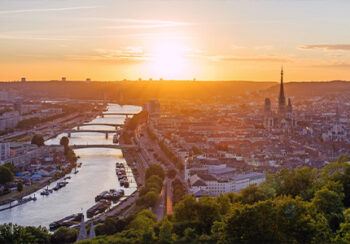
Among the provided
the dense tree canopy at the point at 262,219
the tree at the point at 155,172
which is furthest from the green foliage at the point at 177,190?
the dense tree canopy at the point at 262,219

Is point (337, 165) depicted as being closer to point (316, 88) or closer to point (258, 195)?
point (258, 195)

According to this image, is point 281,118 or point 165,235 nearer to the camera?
point 165,235

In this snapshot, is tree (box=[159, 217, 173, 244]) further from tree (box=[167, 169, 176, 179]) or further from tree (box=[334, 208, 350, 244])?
tree (box=[167, 169, 176, 179])

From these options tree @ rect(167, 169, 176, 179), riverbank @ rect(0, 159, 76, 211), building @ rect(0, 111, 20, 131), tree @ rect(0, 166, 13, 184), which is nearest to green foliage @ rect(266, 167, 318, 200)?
tree @ rect(167, 169, 176, 179)

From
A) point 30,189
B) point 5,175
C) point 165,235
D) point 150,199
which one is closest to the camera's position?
point 165,235

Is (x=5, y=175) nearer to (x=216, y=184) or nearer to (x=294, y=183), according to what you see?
(x=216, y=184)

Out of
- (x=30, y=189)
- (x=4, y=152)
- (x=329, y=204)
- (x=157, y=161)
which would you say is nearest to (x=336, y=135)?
(x=157, y=161)

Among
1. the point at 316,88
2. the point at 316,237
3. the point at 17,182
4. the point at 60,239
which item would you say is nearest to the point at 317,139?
the point at 17,182

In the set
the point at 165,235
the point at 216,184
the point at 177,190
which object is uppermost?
the point at 165,235
